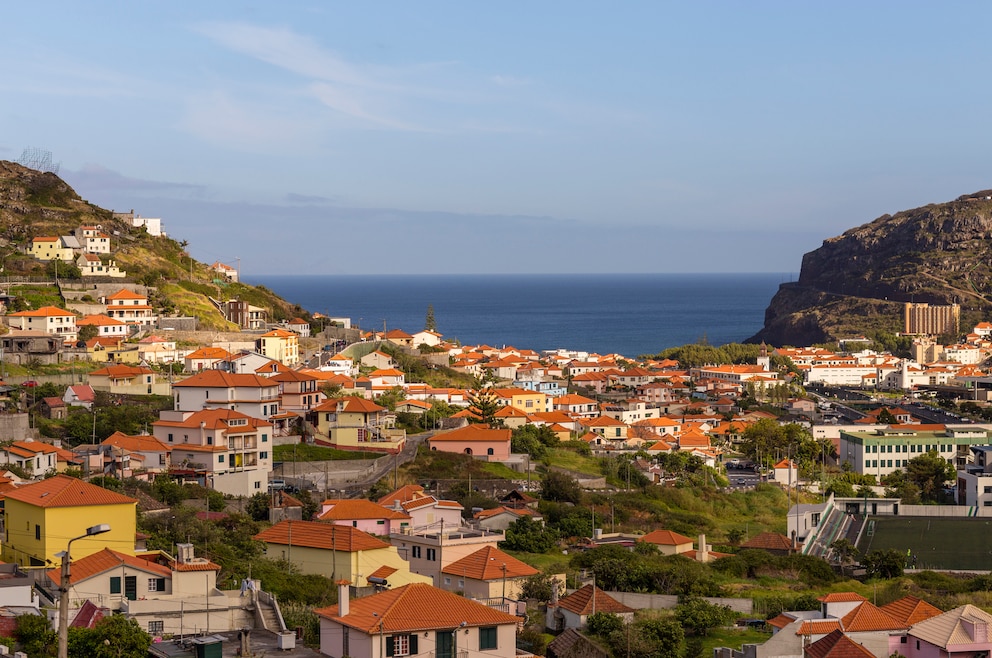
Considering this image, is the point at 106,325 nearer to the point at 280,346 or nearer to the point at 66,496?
the point at 280,346

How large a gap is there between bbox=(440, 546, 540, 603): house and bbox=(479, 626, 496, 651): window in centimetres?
568

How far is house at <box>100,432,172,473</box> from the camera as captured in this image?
1362 inches

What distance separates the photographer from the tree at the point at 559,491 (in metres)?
37.3

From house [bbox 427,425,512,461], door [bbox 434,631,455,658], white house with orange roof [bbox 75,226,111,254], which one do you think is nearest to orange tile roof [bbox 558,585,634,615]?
door [bbox 434,631,455,658]

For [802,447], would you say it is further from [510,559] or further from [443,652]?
[443,652]

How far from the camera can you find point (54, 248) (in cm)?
6175

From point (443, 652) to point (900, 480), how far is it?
36.4 m

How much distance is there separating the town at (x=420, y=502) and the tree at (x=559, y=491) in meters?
0.12

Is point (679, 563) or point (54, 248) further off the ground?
point (54, 248)

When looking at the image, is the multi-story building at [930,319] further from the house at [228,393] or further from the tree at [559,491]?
the house at [228,393]

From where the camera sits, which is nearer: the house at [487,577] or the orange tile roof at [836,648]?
the orange tile roof at [836,648]

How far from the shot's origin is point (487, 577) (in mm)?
25531

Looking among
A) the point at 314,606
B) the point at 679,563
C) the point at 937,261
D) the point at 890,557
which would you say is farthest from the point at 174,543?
the point at 937,261

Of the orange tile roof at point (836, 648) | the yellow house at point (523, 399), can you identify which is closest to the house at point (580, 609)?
the orange tile roof at point (836, 648)
